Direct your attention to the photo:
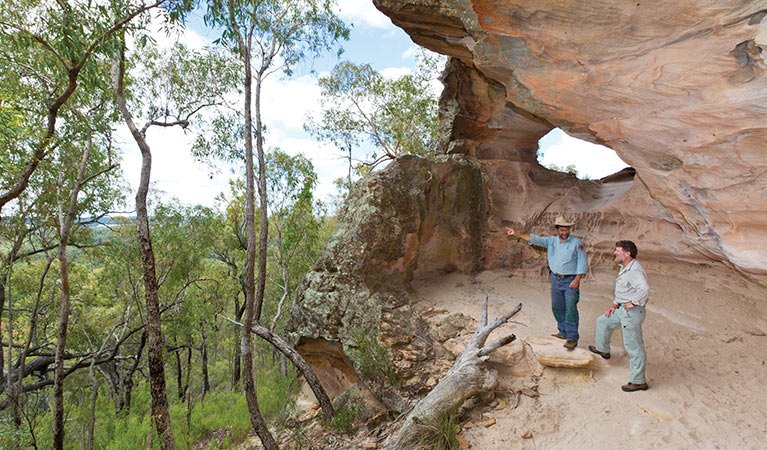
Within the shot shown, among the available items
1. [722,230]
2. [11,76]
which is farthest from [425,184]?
[11,76]

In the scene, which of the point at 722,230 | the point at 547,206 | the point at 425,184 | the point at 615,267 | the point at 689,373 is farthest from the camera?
the point at 547,206

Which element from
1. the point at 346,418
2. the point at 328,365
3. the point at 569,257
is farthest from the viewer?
the point at 328,365

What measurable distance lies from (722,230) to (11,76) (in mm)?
11775

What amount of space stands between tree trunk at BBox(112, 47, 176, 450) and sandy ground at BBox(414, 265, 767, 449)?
4.51 m

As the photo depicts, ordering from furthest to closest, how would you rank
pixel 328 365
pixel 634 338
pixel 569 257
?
pixel 328 365, pixel 569 257, pixel 634 338

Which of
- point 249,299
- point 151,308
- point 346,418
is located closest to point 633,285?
point 346,418

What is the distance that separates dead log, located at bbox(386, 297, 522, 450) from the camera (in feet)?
12.9

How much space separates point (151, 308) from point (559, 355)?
235 inches

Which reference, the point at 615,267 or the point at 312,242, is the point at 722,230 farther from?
the point at 312,242

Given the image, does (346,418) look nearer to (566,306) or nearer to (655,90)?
(566,306)

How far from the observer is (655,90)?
4426 millimetres

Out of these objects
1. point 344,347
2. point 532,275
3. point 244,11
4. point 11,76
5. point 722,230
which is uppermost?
point 244,11

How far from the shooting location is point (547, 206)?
333 inches

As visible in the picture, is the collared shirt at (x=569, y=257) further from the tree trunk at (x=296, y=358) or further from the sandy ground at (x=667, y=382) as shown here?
the tree trunk at (x=296, y=358)
